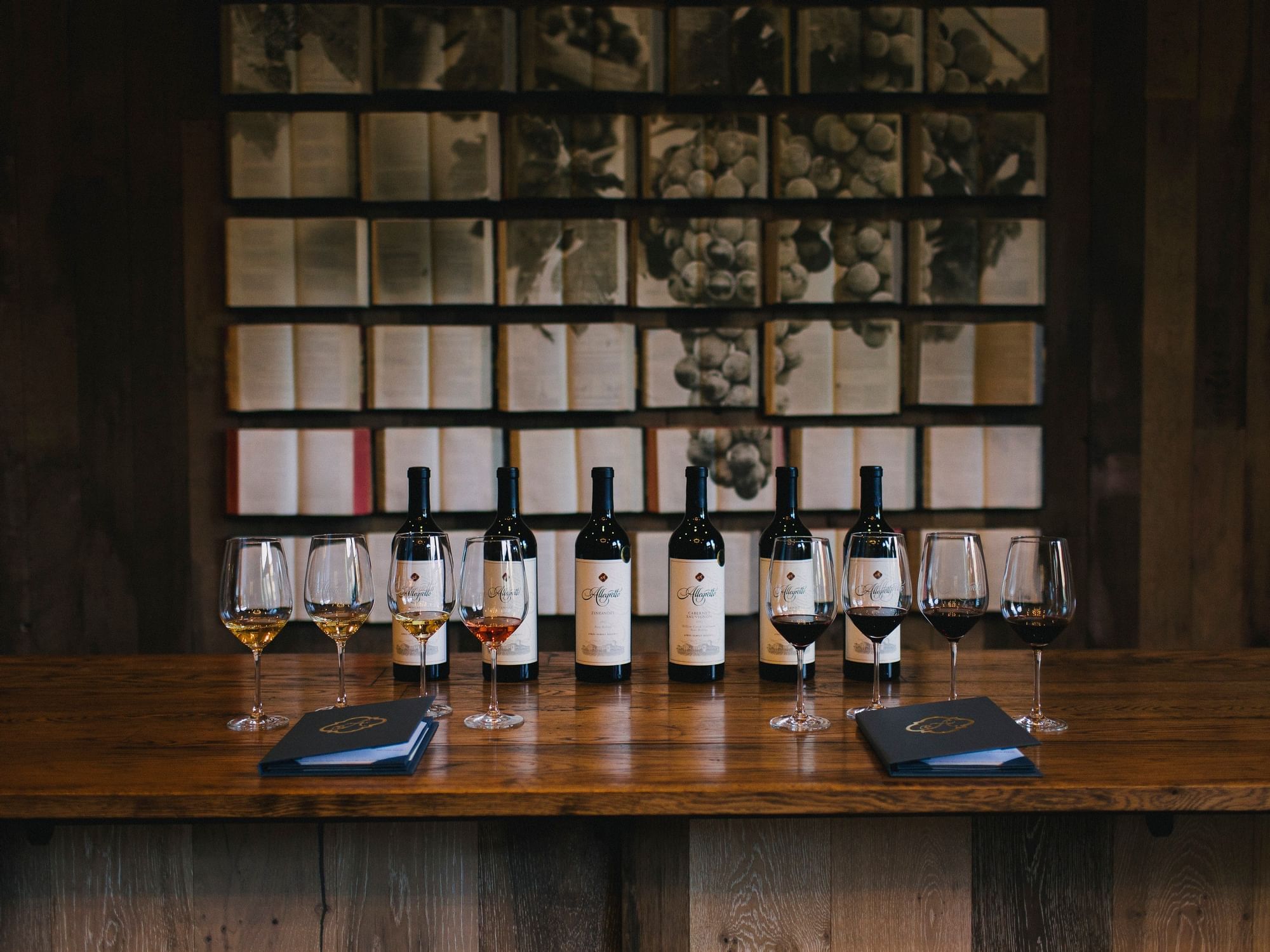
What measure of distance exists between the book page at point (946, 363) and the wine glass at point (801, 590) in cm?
162

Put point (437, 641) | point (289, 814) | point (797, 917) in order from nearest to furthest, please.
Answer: point (289, 814)
point (797, 917)
point (437, 641)

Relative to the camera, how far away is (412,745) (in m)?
0.98

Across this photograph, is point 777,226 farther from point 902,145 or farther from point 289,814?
point 289,814

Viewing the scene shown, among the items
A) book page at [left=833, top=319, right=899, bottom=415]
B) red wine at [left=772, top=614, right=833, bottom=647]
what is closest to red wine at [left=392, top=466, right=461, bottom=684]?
red wine at [left=772, top=614, right=833, bottom=647]

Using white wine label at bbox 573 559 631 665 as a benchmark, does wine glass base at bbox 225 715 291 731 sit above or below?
below

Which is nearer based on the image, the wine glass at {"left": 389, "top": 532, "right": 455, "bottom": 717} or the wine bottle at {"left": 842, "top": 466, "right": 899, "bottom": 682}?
the wine glass at {"left": 389, "top": 532, "right": 455, "bottom": 717}

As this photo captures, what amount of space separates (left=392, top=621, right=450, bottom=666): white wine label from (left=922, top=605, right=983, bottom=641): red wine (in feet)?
2.15

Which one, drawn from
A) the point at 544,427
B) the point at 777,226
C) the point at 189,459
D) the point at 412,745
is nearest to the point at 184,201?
the point at 189,459

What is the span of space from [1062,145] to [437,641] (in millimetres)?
2231

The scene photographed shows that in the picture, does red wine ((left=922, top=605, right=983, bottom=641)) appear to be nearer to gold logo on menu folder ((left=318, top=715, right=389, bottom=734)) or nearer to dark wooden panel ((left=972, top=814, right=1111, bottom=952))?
dark wooden panel ((left=972, top=814, right=1111, bottom=952))

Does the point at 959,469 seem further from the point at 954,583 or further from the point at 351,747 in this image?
the point at 351,747

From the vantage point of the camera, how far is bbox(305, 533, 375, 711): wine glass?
1098 millimetres

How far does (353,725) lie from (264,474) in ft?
5.49

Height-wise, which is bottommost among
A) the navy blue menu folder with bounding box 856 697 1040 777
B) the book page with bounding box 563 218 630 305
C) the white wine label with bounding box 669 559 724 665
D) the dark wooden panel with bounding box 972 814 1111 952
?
the dark wooden panel with bounding box 972 814 1111 952
